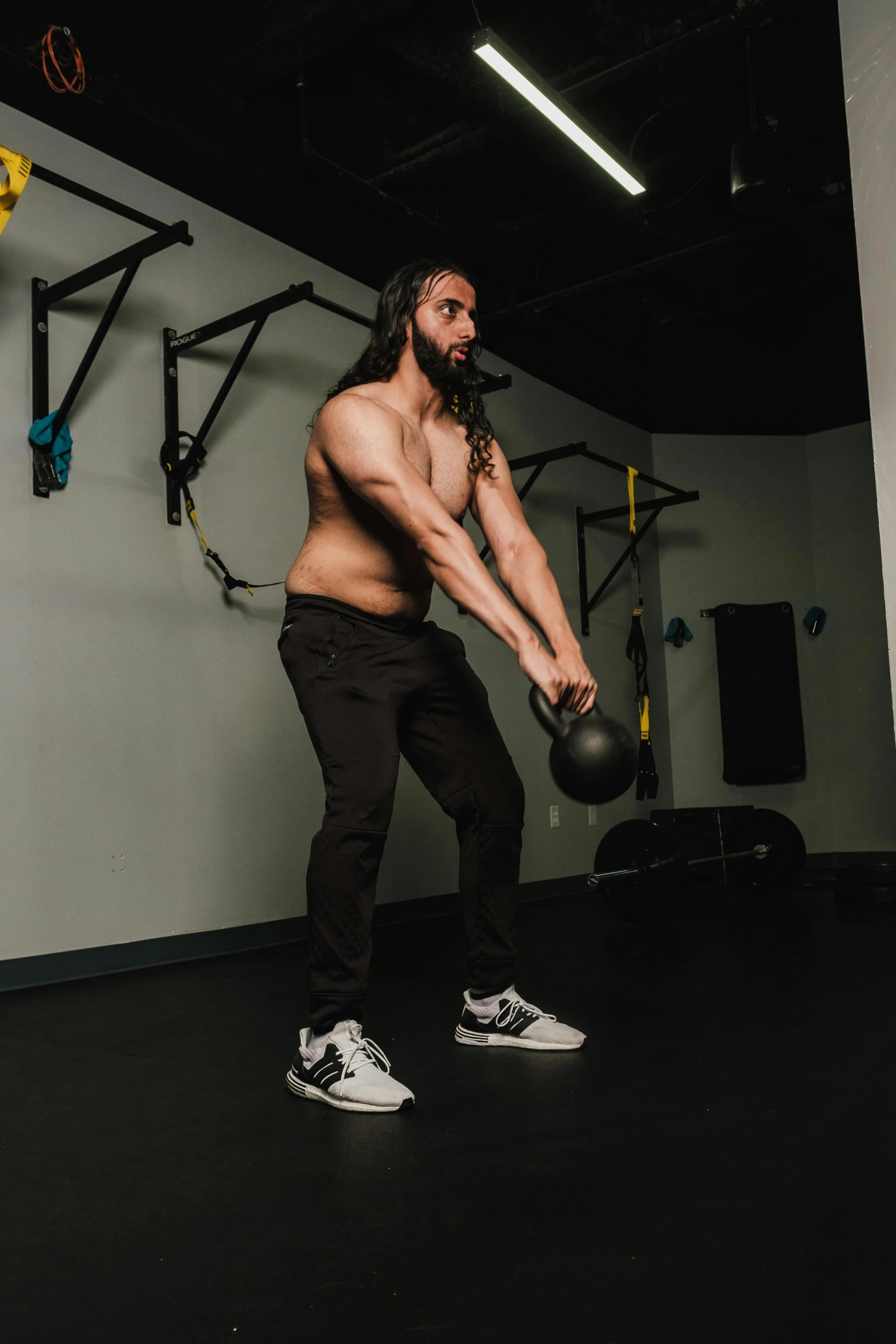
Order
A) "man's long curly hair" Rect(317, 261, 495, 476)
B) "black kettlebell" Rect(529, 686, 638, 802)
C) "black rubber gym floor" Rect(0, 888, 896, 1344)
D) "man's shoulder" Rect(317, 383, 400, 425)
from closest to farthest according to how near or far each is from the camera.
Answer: "black rubber gym floor" Rect(0, 888, 896, 1344) < "black kettlebell" Rect(529, 686, 638, 802) < "man's shoulder" Rect(317, 383, 400, 425) < "man's long curly hair" Rect(317, 261, 495, 476)

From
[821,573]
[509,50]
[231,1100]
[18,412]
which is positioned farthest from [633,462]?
[231,1100]

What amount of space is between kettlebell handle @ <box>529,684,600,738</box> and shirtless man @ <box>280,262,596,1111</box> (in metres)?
0.05

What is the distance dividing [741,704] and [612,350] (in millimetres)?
1960

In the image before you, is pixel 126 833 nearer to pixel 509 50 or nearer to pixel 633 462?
pixel 509 50

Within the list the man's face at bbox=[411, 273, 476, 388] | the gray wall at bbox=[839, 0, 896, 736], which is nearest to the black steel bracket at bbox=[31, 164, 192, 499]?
the man's face at bbox=[411, 273, 476, 388]

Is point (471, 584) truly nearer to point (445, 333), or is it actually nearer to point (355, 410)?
point (355, 410)

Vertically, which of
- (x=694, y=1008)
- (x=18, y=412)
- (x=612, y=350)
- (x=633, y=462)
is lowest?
(x=694, y=1008)

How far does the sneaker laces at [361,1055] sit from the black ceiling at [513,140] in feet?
8.30

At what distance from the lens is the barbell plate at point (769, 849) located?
390cm

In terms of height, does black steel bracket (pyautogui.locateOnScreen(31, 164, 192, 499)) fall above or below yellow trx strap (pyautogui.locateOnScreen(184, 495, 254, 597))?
above

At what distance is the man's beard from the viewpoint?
184 centimetres

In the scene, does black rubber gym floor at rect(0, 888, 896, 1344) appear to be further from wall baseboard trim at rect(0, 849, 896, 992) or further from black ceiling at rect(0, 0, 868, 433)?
black ceiling at rect(0, 0, 868, 433)

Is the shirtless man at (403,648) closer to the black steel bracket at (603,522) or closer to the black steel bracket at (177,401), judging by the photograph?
the black steel bracket at (177,401)

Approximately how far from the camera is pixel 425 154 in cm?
319
